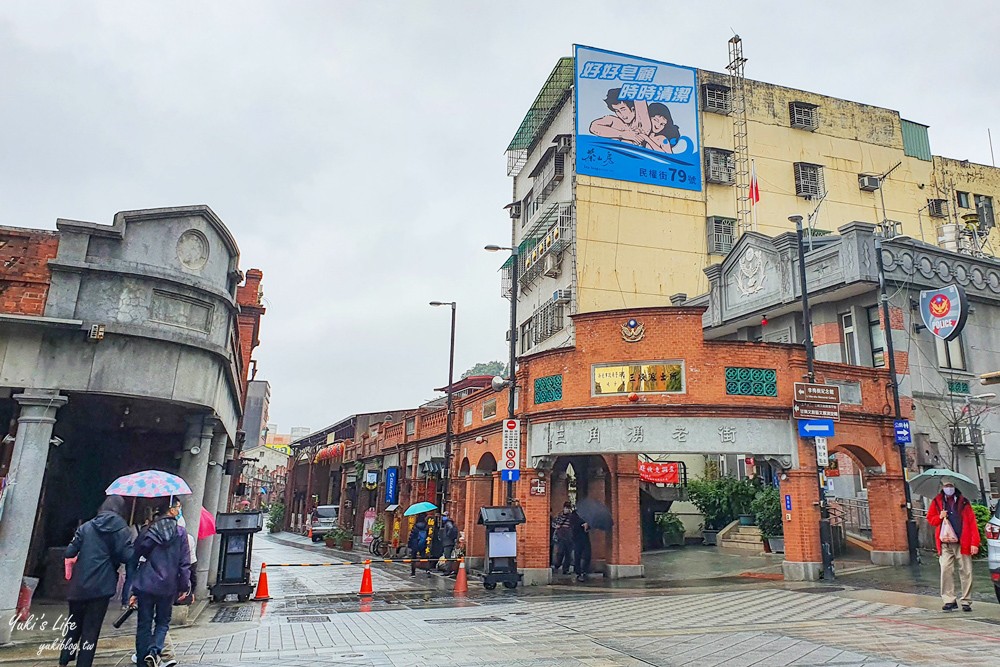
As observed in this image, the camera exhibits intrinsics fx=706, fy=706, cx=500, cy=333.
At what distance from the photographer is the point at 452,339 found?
27812 mm

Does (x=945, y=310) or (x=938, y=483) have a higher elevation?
(x=945, y=310)

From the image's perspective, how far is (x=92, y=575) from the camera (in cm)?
745

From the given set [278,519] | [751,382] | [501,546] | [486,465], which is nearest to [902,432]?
[751,382]

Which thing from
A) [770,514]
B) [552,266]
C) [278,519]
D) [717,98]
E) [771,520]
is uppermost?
[717,98]

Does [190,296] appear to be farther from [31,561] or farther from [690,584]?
[690,584]

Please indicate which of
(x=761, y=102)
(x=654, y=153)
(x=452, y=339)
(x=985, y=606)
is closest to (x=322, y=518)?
(x=452, y=339)

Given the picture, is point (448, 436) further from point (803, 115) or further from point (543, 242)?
point (803, 115)

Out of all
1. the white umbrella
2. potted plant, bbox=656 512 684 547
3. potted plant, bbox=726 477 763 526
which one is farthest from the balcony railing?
the white umbrella

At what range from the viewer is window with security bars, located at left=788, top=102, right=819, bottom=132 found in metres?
38.8

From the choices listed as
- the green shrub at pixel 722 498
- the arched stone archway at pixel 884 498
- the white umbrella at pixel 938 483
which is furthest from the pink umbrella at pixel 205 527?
the green shrub at pixel 722 498

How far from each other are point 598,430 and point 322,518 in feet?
108

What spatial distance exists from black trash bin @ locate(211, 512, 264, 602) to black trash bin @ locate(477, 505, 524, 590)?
520cm

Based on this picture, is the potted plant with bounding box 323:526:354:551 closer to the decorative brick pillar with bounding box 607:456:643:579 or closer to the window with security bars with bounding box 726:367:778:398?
the decorative brick pillar with bounding box 607:456:643:579

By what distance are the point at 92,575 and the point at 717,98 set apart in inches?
1504
